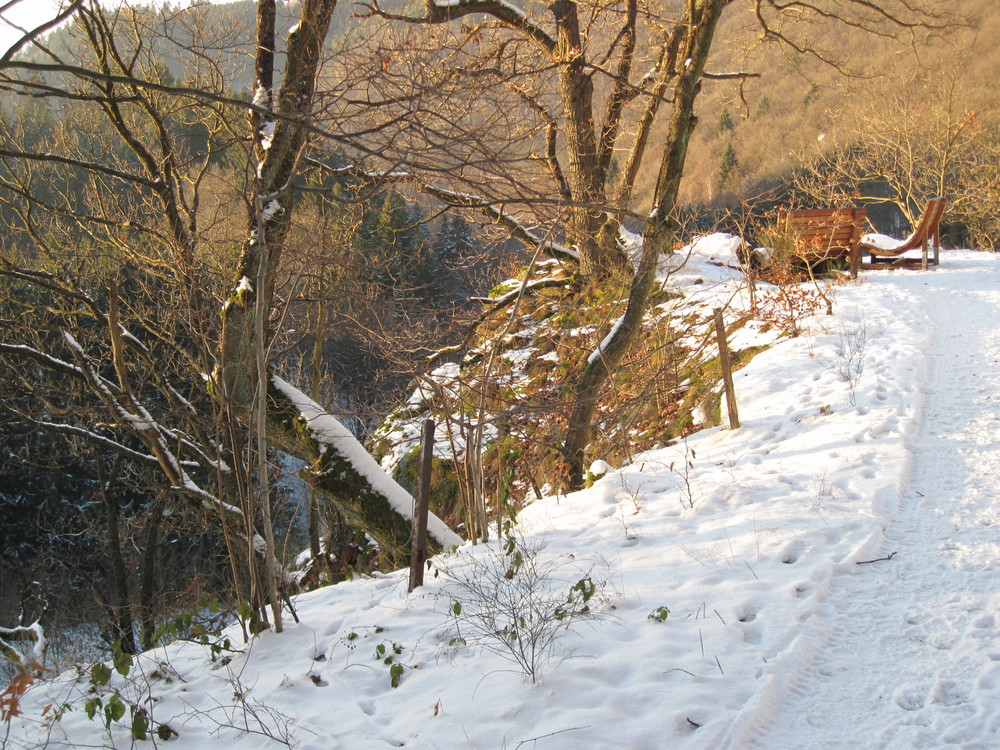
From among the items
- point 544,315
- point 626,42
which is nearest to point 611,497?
point 544,315

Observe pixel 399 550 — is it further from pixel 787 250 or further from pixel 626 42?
pixel 787 250

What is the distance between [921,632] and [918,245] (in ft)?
41.9

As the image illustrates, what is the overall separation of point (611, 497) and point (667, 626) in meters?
2.08

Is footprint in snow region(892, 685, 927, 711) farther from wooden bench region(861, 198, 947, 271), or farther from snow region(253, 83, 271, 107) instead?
wooden bench region(861, 198, 947, 271)

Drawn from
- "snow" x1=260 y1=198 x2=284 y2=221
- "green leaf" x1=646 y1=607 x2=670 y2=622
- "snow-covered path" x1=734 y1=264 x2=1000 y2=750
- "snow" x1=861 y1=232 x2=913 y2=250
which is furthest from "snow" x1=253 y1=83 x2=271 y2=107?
"snow" x1=861 y1=232 x2=913 y2=250

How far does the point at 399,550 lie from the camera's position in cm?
539

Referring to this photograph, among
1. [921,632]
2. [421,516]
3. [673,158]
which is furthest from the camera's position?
[673,158]

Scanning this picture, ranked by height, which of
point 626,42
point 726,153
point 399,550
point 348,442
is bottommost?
point 399,550

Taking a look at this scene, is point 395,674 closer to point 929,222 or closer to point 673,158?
point 673,158

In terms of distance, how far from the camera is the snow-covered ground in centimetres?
236

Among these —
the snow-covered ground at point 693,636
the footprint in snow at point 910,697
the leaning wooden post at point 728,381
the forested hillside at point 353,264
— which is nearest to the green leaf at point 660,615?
the snow-covered ground at point 693,636

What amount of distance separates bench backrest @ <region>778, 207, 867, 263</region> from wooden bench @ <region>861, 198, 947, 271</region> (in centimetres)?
201

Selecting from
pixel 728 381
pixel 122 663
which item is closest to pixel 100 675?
pixel 122 663

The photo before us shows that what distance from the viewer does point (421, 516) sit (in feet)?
12.8
